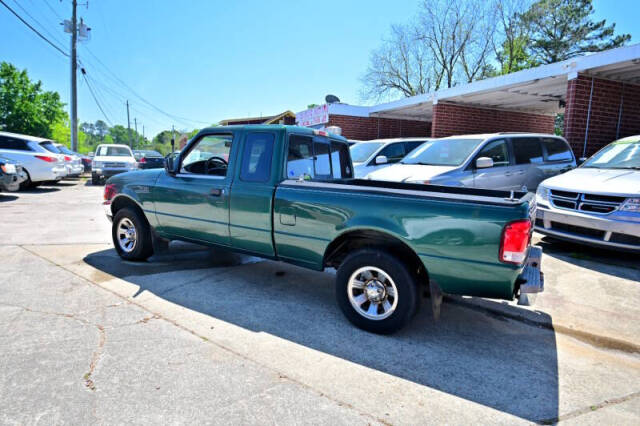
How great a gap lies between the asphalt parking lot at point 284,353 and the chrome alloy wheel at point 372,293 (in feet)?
0.70

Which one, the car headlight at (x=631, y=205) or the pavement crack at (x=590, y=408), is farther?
the car headlight at (x=631, y=205)

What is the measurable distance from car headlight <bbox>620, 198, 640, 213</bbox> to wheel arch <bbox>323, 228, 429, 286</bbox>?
3.32 m

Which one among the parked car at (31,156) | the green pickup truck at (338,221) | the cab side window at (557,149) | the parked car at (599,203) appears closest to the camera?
the green pickup truck at (338,221)

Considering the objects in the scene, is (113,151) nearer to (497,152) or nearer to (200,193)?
(200,193)

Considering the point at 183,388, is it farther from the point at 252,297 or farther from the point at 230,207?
the point at 230,207

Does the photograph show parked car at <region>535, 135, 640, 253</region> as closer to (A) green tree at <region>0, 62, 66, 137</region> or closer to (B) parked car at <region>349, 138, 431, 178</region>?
(B) parked car at <region>349, 138, 431, 178</region>

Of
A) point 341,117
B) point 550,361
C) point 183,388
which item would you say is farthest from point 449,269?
point 341,117

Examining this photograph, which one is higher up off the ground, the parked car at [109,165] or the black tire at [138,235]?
the parked car at [109,165]

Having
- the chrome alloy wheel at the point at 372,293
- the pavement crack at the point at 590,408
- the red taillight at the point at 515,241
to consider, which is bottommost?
the pavement crack at the point at 590,408

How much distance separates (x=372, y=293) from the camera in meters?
3.51

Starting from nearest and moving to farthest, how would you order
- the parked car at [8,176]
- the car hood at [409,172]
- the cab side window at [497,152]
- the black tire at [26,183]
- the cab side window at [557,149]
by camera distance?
the car hood at [409,172] < the cab side window at [497,152] < the cab side window at [557,149] < the parked car at [8,176] < the black tire at [26,183]

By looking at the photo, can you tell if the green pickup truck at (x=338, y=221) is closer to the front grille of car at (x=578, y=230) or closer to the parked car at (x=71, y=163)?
the front grille of car at (x=578, y=230)

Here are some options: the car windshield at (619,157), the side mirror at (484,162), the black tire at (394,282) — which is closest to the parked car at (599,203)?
the car windshield at (619,157)

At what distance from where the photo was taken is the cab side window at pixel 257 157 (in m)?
4.14
